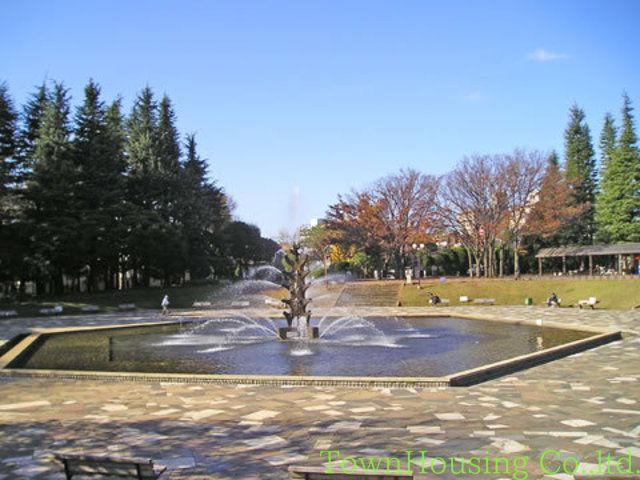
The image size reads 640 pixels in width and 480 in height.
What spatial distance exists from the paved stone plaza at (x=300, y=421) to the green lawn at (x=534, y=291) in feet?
75.8

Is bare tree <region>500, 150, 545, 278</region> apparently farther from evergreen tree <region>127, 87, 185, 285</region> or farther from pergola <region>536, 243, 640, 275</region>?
evergreen tree <region>127, 87, 185, 285</region>

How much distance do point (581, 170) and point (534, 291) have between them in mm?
33524

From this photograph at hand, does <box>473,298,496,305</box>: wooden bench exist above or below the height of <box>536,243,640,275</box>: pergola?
below

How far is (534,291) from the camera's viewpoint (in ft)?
128

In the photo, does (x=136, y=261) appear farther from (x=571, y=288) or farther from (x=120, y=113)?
(x=571, y=288)

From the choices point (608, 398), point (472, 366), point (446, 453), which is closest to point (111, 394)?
point (446, 453)

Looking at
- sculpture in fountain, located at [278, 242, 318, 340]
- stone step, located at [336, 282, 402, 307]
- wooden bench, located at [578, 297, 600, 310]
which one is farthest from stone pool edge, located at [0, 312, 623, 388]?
stone step, located at [336, 282, 402, 307]

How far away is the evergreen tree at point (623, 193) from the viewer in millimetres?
57812

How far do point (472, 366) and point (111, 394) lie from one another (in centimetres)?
853

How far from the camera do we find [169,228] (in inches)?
1763

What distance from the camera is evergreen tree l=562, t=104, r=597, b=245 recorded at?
2472 inches

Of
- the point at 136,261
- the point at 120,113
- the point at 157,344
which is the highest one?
the point at 120,113

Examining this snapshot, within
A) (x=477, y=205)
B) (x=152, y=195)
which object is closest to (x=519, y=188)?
(x=477, y=205)

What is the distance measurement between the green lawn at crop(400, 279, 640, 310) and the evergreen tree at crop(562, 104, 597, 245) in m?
23.7
